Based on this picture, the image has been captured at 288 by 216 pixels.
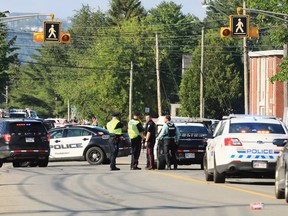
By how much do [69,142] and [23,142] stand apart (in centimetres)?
396

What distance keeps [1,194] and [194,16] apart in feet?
435

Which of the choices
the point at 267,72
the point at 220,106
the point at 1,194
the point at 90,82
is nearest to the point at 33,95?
the point at 90,82

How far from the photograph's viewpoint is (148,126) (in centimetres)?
3350

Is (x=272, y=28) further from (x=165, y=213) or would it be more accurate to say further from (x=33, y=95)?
(x=33, y=95)

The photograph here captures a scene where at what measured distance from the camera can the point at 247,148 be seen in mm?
24125

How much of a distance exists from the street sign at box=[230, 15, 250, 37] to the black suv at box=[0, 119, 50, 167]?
1000 cm

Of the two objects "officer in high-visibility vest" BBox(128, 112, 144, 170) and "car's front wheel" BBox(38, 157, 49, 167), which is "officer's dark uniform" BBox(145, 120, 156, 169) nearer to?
"officer in high-visibility vest" BBox(128, 112, 144, 170)

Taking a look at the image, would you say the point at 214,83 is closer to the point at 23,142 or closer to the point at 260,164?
the point at 23,142

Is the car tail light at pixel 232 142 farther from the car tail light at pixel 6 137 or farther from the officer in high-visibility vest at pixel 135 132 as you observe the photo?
the car tail light at pixel 6 137

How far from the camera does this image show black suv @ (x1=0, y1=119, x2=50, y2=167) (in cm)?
3675

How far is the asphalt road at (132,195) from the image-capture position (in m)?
17.8

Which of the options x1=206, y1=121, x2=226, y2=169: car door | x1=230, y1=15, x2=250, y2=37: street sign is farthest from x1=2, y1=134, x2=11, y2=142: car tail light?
x1=206, y1=121, x2=226, y2=169: car door

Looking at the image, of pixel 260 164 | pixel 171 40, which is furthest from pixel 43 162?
pixel 171 40

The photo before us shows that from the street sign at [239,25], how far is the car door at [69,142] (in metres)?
7.47
